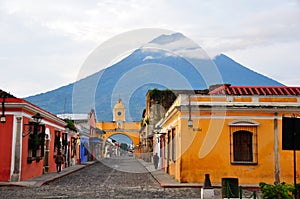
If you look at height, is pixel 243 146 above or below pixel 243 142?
below

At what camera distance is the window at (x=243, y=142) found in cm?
1928

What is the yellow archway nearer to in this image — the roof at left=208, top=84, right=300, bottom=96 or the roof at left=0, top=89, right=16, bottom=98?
the roof at left=0, top=89, right=16, bottom=98

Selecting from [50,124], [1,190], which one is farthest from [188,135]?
[50,124]

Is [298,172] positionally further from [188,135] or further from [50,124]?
[50,124]

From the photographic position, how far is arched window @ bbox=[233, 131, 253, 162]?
19375mm

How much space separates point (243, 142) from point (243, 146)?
170 mm

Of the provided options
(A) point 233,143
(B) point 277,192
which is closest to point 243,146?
(A) point 233,143

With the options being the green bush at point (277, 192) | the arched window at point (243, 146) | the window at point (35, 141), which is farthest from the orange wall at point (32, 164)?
the green bush at point (277, 192)

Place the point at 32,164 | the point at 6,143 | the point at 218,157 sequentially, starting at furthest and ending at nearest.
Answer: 1. the point at 32,164
2. the point at 6,143
3. the point at 218,157

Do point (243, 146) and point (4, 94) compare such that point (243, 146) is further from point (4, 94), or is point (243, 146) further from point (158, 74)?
point (4, 94)

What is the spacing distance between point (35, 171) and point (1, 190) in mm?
6986

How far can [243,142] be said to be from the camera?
19.5 metres

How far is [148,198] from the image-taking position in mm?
13500

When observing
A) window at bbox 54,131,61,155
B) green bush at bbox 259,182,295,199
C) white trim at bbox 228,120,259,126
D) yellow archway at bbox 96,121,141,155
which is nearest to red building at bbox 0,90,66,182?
window at bbox 54,131,61,155
